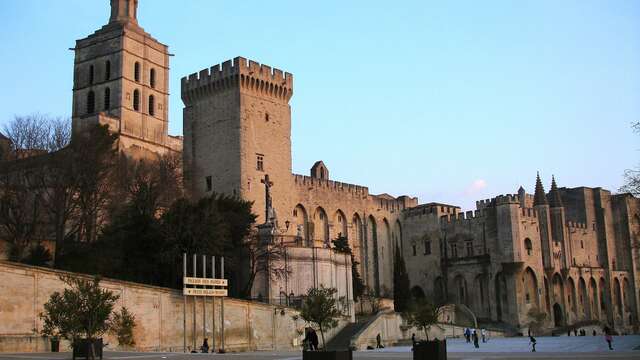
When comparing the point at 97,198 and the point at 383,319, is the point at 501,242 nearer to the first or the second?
the point at 383,319

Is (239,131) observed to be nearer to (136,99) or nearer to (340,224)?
(340,224)

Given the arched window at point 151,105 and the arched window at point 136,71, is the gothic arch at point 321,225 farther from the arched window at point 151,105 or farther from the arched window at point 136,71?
the arched window at point 136,71

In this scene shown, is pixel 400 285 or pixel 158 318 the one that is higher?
pixel 400 285

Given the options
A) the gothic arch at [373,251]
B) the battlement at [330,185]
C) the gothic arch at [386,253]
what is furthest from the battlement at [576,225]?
the battlement at [330,185]

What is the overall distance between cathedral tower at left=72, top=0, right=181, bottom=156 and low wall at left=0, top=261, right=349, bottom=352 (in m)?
25.4

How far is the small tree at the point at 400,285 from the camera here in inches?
2229

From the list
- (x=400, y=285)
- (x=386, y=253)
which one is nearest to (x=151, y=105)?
(x=386, y=253)

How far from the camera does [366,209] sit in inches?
2373

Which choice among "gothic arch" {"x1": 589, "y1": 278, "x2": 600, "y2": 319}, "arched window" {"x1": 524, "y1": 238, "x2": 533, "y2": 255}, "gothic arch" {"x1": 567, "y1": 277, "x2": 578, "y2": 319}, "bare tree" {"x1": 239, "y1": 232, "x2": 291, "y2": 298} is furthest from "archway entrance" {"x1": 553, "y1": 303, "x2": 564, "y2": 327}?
"bare tree" {"x1": 239, "y1": 232, "x2": 291, "y2": 298}

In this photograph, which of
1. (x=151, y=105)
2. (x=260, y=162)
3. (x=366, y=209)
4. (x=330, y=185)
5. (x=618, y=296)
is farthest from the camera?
(x=618, y=296)

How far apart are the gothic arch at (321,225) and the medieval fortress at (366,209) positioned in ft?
0.30

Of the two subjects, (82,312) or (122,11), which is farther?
(122,11)

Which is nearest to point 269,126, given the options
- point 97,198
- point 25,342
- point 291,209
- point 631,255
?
point 291,209

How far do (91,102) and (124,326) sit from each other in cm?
3819
